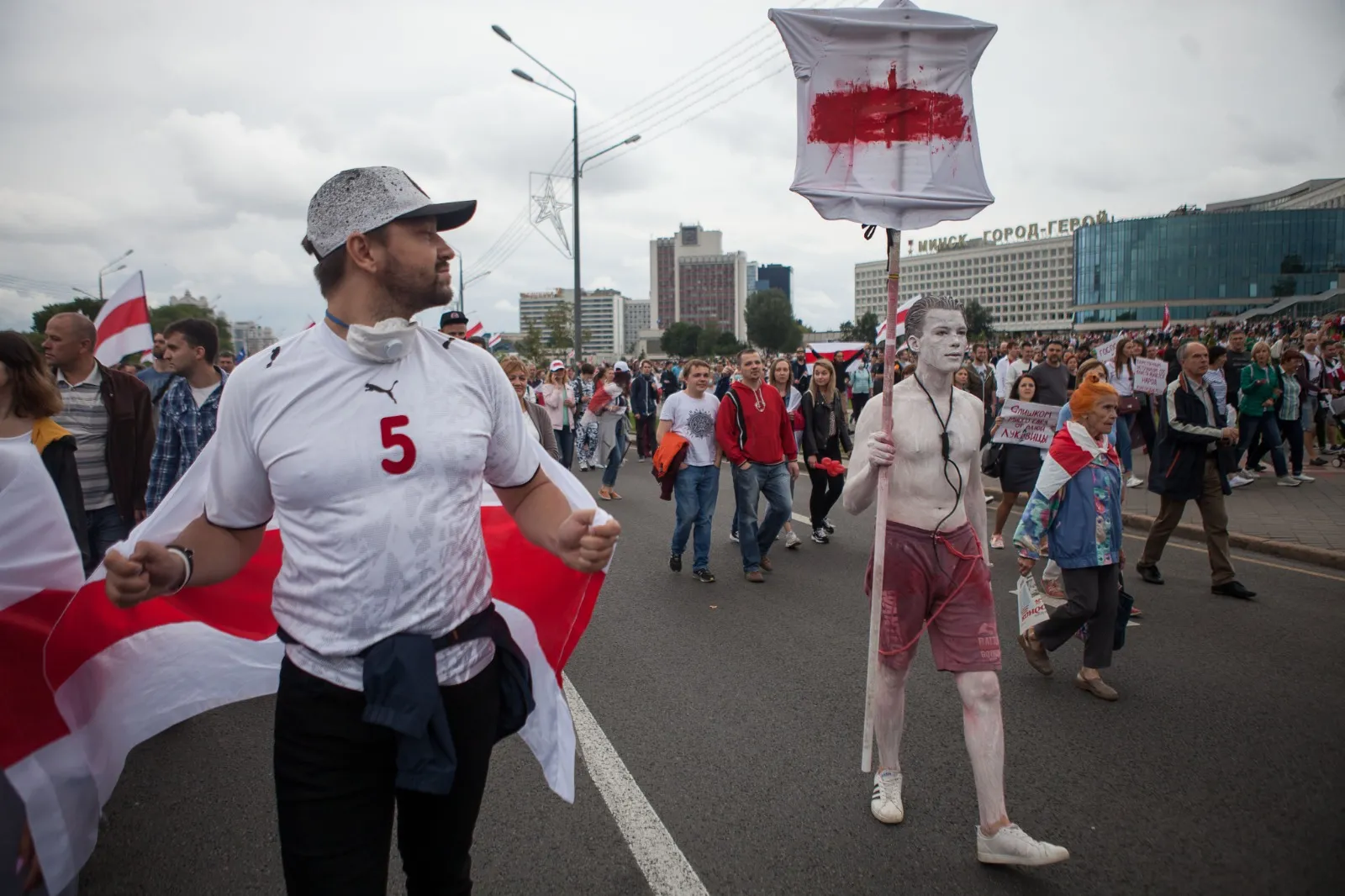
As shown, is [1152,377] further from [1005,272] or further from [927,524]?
[1005,272]

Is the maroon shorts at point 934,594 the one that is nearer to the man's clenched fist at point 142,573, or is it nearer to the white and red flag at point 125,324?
the man's clenched fist at point 142,573

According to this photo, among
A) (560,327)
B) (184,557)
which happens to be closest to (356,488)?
(184,557)

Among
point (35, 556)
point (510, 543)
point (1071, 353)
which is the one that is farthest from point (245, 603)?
point (1071, 353)

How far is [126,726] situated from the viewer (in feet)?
8.31

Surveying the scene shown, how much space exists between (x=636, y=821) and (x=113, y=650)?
1.98 m

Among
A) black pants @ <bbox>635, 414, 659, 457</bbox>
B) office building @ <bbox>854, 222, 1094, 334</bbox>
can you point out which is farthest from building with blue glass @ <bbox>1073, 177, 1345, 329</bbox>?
black pants @ <bbox>635, 414, 659, 457</bbox>

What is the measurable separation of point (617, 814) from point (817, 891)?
0.90 meters

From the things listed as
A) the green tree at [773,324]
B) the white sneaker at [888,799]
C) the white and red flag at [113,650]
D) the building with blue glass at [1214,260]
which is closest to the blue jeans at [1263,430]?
the white sneaker at [888,799]

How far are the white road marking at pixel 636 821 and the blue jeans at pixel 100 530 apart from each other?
2.85 metres

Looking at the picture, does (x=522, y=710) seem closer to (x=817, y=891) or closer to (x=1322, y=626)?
(x=817, y=891)

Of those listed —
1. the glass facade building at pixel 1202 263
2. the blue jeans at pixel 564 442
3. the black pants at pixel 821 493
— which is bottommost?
the black pants at pixel 821 493

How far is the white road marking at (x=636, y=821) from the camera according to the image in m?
2.95

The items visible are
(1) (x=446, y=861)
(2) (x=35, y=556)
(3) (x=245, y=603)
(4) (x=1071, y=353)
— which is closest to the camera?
(1) (x=446, y=861)

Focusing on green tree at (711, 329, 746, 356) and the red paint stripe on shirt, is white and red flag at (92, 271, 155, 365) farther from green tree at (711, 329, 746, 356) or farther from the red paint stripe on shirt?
green tree at (711, 329, 746, 356)
